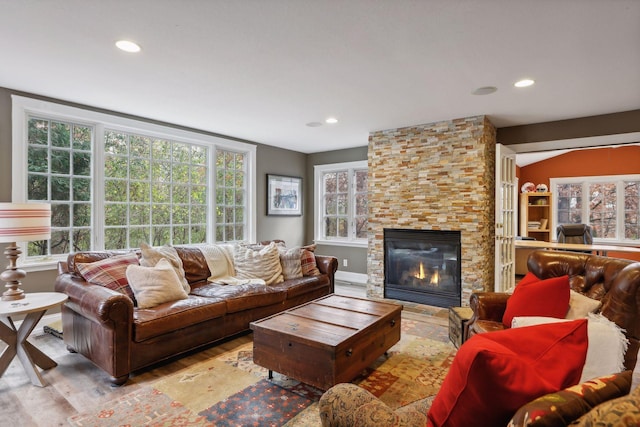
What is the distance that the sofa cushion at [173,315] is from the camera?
2.47 m

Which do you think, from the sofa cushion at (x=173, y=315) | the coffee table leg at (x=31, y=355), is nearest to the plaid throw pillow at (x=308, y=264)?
the sofa cushion at (x=173, y=315)

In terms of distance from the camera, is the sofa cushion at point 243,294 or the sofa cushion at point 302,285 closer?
the sofa cushion at point 243,294

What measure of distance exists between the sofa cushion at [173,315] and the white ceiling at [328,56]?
1.93m

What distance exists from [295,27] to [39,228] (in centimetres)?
233

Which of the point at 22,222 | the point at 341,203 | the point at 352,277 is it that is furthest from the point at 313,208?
the point at 22,222

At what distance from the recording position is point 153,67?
2654mm

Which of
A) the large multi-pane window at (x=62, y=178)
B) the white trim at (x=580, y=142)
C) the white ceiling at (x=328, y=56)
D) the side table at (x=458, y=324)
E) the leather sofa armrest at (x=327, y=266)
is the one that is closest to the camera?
the white ceiling at (x=328, y=56)

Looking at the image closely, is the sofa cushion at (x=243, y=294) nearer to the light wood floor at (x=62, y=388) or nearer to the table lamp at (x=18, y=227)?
the light wood floor at (x=62, y=388)

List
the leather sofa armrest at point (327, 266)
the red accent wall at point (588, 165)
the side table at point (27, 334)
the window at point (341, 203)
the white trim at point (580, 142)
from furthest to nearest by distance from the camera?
the red accent wall at point (588, 165) < the window at point (341, 203) < the leather sofa armrest at point (327, 266) < the white trim at point (580, 142) < the side table at point (27, 334)

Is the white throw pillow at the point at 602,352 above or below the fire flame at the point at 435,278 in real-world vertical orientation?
above

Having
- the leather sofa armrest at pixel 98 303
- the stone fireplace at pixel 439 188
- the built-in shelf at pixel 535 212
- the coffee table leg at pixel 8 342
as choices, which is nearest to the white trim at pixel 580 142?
the stone fireplace at pixel 439 188

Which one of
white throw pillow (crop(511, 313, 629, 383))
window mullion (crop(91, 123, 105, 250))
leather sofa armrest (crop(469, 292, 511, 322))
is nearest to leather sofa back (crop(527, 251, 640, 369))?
white throw pillow (crop(511, 313, 629, 383))

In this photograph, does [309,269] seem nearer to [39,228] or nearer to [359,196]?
[359,196]

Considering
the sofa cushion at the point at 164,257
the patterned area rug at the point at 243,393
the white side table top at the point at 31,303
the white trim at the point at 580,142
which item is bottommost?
the patterned area rug at the point at 243,393
